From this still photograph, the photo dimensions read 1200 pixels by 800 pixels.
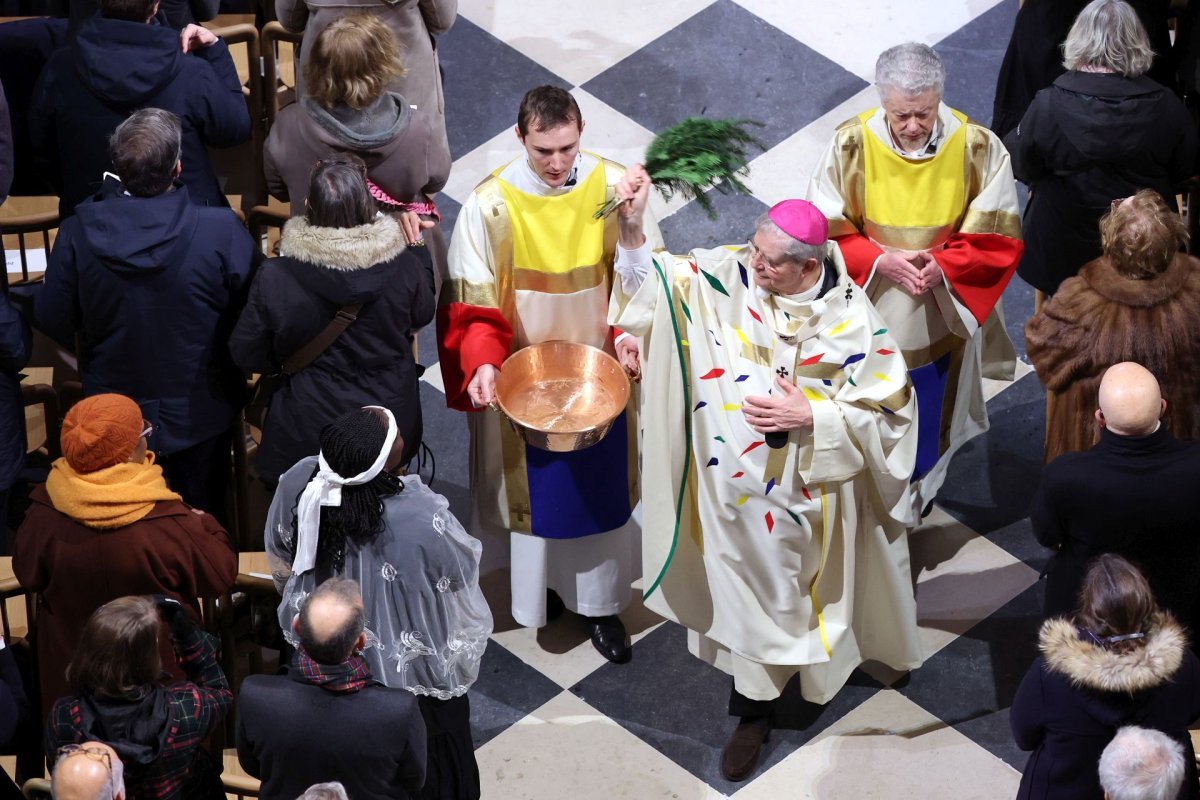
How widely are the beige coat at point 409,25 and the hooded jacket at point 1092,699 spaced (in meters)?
2.80

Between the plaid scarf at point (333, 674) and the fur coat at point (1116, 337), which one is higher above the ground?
the fur coat at point (1116, 337)

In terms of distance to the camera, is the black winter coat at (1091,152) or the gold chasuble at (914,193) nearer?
the gold chasuble at (914,193)

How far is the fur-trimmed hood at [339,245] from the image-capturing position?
4910 millimetres

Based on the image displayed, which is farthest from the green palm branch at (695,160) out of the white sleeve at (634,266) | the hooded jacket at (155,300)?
the hooded jacket at (155,300)

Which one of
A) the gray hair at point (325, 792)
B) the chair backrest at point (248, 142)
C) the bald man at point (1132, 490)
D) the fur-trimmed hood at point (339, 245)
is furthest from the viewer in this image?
the chair backrest at point (248, 142)

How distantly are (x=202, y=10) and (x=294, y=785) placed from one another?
3.16 meters

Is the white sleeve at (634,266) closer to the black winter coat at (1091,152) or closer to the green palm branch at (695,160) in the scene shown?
the green palm branch at (695,160)

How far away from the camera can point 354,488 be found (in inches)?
173

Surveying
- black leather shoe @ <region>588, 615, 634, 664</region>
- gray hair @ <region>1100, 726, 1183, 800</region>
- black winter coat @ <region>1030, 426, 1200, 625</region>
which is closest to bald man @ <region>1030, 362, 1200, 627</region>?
black winter coat @ <region>1030, 426, 1200, 625</region>

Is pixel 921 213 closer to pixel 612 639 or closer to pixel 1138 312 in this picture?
pixel 1138 312

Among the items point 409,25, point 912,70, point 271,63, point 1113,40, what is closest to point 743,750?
point 912,70

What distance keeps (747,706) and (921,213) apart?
163cm

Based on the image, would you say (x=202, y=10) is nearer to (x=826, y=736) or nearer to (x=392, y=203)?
(x=392, y=203)

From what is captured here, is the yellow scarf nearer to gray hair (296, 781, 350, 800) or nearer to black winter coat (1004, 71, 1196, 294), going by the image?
gray hair (296, 781, 350, 800)
